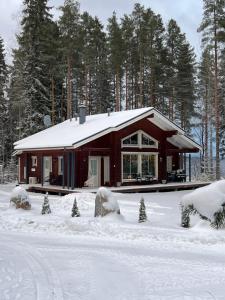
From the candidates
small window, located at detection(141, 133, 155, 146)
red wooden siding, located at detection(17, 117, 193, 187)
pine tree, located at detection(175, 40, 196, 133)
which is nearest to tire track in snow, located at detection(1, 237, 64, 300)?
red wooden siding, located at detection(17, 117, 193, 187)

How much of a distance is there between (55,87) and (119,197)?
849 inches

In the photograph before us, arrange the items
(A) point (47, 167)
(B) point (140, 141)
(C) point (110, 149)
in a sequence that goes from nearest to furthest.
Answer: (C) point (110, 149) < (B) point (140, 141) < (A) point (47, 167)

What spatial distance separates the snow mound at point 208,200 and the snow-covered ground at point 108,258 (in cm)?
36

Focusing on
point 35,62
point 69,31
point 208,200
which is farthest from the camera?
point 69,31

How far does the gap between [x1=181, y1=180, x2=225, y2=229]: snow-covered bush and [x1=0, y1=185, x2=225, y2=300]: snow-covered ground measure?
0.26 m

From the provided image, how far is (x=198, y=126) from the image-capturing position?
148 feet

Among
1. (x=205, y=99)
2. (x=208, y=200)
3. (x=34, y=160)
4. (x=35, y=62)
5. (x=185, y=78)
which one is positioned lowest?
(x=208, y=200)

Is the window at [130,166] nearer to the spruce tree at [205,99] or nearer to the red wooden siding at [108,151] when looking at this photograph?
the red wooden siding at [108,151]

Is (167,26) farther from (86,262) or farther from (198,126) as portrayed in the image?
(86,262)

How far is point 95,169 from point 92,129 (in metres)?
2.33

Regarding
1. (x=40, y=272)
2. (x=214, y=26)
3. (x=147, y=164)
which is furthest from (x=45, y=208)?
(x=214, y=26)

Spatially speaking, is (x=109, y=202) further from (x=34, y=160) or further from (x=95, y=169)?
(x=34, y=160)

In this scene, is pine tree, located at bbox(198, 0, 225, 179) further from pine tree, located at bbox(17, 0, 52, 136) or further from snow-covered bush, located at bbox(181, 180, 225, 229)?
snow-covered bush, located at bbox(181, 180, 225, 229)

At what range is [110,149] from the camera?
23797 millimetres
